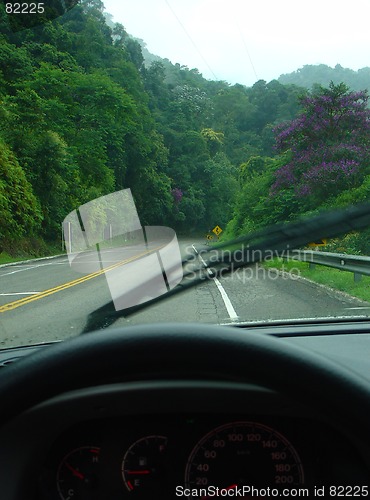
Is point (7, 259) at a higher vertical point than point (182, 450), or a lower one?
higher

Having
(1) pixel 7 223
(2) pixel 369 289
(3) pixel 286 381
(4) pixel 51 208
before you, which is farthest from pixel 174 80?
(3) pixel 286 381

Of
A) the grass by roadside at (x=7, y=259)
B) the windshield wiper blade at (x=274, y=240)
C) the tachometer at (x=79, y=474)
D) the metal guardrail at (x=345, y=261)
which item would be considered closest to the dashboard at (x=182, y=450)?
the tachometer at (x=79, y=474)

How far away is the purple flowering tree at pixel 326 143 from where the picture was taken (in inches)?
156

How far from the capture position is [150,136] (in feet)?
18.0

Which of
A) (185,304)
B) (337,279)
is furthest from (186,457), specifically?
(337,279)

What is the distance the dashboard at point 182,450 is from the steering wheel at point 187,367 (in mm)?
240

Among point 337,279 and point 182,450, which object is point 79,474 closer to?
point 182,450

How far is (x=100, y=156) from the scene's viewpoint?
19.2 ft

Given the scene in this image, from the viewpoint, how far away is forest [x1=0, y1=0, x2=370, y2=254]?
166 inches

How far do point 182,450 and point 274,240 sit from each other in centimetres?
87

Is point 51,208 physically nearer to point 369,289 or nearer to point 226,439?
point 369,289

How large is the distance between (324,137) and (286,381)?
3233mm

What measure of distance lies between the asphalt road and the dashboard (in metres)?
1.41

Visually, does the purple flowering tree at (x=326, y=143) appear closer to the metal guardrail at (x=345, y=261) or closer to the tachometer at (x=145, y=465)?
the metal guardrail at (x=345, y=261)
